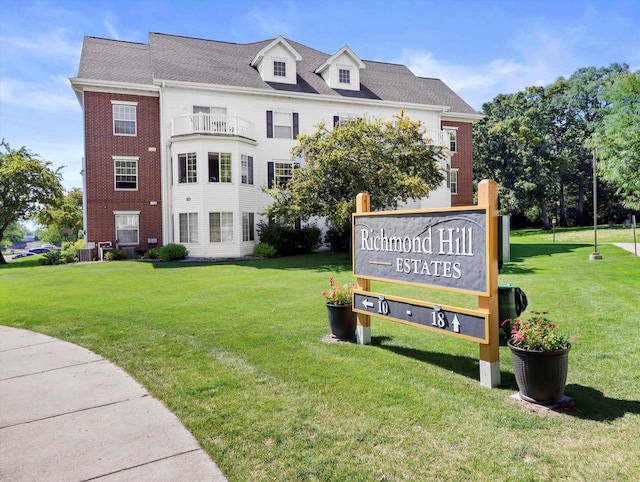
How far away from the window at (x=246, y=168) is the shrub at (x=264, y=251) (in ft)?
12.1

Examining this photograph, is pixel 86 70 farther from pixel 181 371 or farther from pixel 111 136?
pixel 181 371

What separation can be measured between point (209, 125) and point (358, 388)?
65.7 feet

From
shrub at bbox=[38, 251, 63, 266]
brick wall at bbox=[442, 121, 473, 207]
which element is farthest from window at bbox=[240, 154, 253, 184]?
brick wall at bbox=[442, 121, 473, 207]

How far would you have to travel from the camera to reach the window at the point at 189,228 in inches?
853

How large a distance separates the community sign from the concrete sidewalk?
312cm

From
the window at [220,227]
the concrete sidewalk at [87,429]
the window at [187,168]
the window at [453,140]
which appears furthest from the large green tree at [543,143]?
the concrete sidewalk at [87,429]

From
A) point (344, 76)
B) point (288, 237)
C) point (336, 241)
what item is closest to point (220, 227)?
point (288, 237)

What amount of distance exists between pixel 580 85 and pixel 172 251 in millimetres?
46113

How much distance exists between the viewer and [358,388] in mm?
4570

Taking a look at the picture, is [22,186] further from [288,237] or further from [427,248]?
[427,248]

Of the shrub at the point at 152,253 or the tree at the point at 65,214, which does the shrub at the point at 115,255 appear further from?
the tree at the point at 65,214

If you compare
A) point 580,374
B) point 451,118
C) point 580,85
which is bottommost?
point 580,374

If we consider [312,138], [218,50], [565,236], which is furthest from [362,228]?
[565,236]

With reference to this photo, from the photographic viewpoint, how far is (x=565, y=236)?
31.7m
